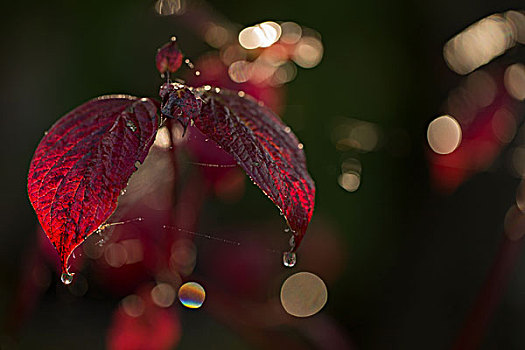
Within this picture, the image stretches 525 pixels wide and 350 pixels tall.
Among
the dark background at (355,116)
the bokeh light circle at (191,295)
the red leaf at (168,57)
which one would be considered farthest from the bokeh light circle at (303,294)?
the red leaf at (168,57)

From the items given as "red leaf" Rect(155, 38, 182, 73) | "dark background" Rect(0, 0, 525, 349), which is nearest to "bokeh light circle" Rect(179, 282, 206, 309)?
"red leaf" Rect(155, 38, 182, 73)

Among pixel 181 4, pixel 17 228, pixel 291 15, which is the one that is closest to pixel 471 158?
pixel 181 4

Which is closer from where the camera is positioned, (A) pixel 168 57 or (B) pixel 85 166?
(B) pixel 85 166

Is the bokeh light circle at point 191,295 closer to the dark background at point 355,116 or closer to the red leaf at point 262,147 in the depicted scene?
the red leaf at point 262,147

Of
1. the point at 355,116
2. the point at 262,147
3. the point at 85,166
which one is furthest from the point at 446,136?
the point at 355,116

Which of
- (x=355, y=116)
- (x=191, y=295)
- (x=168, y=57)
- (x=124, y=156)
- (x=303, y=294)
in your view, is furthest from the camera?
(x=355, y=116)

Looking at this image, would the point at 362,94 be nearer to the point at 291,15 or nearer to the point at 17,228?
the point at 291,15

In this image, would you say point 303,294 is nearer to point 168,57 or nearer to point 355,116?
point 355,116
